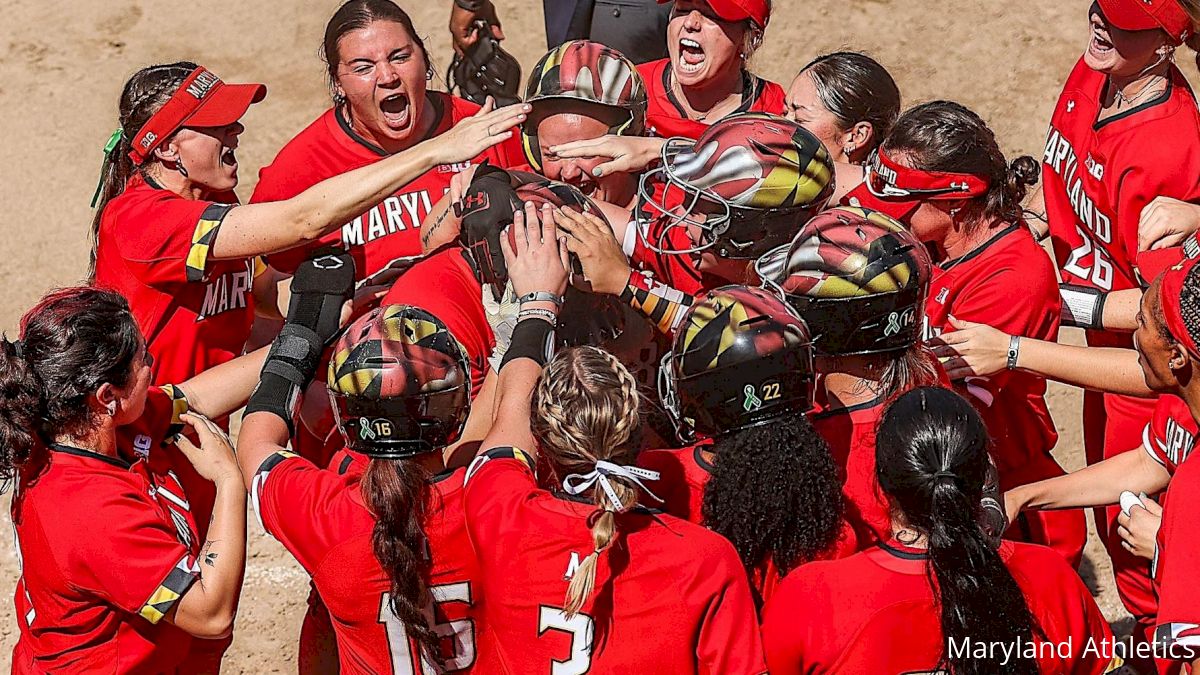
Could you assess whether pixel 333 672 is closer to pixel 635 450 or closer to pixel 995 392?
pixel 635 450

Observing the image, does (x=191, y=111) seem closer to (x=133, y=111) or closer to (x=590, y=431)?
(x=133, y=111)

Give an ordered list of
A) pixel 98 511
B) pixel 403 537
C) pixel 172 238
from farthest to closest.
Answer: pixel 172 238 < pixel 98 511 < pixel 403 537

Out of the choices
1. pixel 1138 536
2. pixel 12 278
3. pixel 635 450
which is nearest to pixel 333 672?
pixel 635 450

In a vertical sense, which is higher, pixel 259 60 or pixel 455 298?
pixel 259 60

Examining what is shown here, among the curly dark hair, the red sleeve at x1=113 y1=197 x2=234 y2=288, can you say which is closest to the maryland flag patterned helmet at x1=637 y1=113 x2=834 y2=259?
the curly dark hair

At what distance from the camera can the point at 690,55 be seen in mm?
5098

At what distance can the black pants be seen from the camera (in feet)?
23.5

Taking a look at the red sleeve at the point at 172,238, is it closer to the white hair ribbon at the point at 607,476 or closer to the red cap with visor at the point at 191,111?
the red cap with visor at the point at 191,111

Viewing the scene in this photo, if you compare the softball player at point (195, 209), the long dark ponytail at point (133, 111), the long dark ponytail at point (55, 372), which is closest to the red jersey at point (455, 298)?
the softball player at point (195, 209)

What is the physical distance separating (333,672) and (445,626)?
4.99 ft

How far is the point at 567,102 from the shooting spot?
427 cm

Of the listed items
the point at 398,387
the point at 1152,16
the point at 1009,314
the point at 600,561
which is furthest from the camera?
the point at 1152,16

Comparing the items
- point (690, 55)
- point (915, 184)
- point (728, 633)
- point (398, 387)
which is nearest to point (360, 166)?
point (690, 55)

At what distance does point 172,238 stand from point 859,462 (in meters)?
2.29
